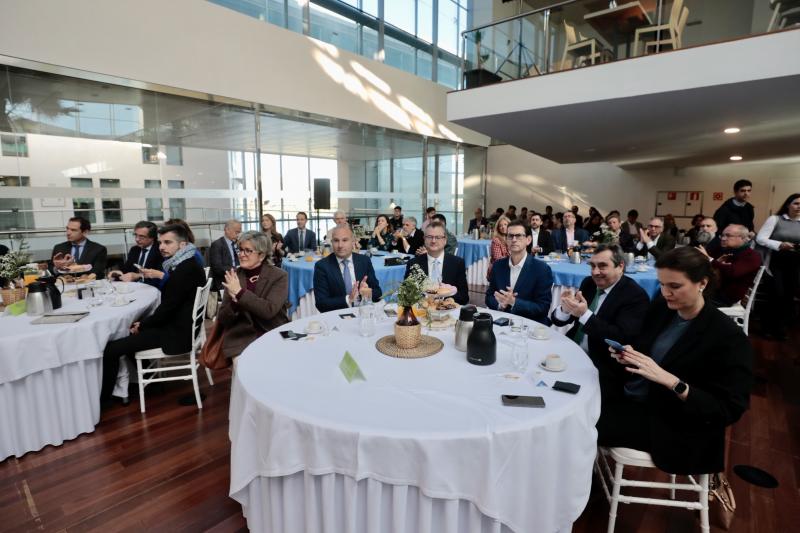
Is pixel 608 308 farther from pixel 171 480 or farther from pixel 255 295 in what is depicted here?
pixel 171 480

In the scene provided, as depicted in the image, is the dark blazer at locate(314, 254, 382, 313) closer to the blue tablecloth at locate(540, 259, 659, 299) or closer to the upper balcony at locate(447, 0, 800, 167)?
the blue tablecloth at locate(540, 259, 659, 299)

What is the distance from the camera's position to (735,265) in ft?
14.6

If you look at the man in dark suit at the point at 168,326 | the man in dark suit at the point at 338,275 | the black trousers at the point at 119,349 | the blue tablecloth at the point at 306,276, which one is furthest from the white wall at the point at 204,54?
the man in dark suit at the point at 338,275

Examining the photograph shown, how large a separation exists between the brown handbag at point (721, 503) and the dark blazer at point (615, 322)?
25.9 inches

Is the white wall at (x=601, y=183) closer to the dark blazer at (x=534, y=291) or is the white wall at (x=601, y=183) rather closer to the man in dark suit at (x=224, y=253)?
the man in dark suit at (x=224, y=253)

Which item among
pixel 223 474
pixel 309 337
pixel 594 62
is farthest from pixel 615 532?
pixel 594 62

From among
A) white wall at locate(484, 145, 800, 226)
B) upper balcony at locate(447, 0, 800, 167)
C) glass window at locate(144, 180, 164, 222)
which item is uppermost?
upper balcony at locate(447, 0, 800, 167)

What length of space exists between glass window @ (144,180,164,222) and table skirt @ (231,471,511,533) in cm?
605

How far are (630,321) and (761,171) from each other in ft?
46.1

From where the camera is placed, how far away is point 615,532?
2.15 m

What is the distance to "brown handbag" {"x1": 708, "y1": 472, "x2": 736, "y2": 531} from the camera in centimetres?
213

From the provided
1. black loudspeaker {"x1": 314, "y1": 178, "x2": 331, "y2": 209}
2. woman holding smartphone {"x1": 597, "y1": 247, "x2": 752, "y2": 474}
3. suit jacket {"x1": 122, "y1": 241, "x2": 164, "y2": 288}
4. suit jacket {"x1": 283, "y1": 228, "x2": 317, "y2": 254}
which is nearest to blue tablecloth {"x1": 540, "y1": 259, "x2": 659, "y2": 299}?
woman holding smartphone {"x1": 597, "y1": 247, "x2": 752, "y2": 474}

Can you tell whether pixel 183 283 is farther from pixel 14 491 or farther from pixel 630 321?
pixel 630 321

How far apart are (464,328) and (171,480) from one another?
6.69 feet
